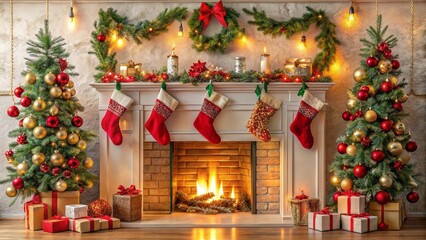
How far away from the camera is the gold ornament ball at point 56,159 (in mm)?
5766

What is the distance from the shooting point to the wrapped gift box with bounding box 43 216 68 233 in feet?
18.3

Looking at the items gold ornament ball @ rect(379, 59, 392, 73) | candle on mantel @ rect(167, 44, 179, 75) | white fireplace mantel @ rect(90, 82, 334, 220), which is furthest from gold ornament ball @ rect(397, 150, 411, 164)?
candle on mantel @ rect(167, 44, 179, 75)

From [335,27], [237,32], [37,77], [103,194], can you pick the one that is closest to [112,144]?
[103,194]

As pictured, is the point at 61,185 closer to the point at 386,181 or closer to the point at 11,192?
the point at 11,192

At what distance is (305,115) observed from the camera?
20.0 ft

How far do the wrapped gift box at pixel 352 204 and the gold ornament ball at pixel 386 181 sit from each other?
0.20 metres

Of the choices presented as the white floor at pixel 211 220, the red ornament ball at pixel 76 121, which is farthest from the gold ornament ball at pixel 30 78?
the white floor at pixel 211 220

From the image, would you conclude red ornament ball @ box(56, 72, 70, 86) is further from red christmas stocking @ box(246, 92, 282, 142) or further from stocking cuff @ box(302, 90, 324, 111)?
stocking cuff @ box(302, 90, 324, 111)

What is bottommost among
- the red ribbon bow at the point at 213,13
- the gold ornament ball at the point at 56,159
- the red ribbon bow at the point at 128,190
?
the red ribbon bow at the point at 128,190

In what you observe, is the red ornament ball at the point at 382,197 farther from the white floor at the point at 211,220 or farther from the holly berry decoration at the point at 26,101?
the holly berry decoration at the point at 26,101

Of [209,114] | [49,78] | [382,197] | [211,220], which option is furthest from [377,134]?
[49,78]

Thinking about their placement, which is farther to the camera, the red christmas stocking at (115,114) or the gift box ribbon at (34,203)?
the red christmas stocking at (115,114)

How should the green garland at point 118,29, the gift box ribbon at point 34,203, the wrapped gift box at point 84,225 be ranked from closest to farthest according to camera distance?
A: 1. the wrapped gift box at point 84,225
2. the gift box ribbon at point 34,203
3. the green garland at point 118,29

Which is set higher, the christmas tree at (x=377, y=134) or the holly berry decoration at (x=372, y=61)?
the holly berry decoration at (x=372, y=61)
